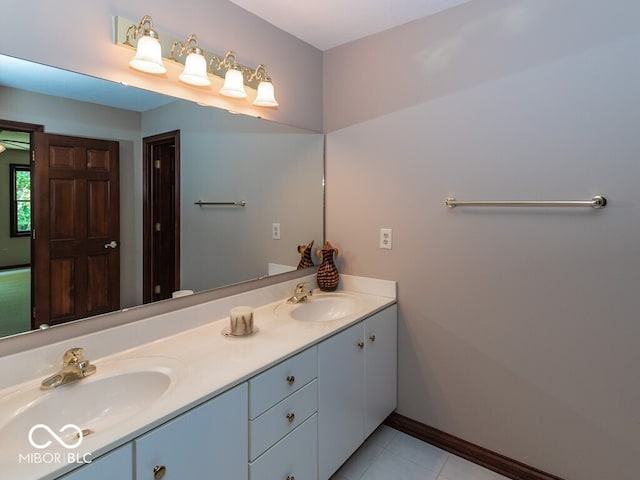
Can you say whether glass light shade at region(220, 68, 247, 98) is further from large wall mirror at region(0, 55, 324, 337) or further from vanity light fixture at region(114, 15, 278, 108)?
large wall mirror at region(0, 55, 324, 337)

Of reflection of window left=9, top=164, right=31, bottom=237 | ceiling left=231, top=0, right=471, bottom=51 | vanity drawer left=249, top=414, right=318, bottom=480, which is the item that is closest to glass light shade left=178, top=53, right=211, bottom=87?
ceiling left=231, top=0, right=471, bottom=51

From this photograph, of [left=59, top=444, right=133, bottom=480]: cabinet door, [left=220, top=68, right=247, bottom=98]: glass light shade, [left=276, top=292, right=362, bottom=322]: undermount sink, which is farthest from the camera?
[left=276, top=292, right=362, bottom=322]: undermount sink

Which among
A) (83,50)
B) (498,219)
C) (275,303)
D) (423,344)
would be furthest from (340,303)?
(83,50)

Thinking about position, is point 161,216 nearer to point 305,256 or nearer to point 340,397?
point 305,256

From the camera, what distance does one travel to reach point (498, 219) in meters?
1.69

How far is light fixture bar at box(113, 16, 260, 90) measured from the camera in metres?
1.28

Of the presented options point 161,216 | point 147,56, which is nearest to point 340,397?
point 161,216

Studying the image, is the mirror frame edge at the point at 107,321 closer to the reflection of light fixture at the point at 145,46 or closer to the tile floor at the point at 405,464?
the reflection of light fixture at the point at 145,46

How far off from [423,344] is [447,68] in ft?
4.72

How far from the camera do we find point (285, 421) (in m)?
1.30

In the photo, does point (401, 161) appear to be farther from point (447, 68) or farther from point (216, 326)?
point (216, 326)

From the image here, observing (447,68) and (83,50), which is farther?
(447,68)

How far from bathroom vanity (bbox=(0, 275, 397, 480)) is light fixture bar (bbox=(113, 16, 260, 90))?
1.03m

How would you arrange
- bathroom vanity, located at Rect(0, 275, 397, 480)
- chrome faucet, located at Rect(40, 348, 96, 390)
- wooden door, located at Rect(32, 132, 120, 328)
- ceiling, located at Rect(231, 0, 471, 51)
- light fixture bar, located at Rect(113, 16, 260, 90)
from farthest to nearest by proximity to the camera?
ceiling, located at Rect(231, 0, 471, 51) < light fixture bar, located at Rect(113, 16, 260, 90) < wooden door, located at Rect(32, 132, 120, 328) < chrome faucet, located at Rect(40, 348, 96, 390) < bathroom vanity, located at Rect(0, 275, 397, 480)
